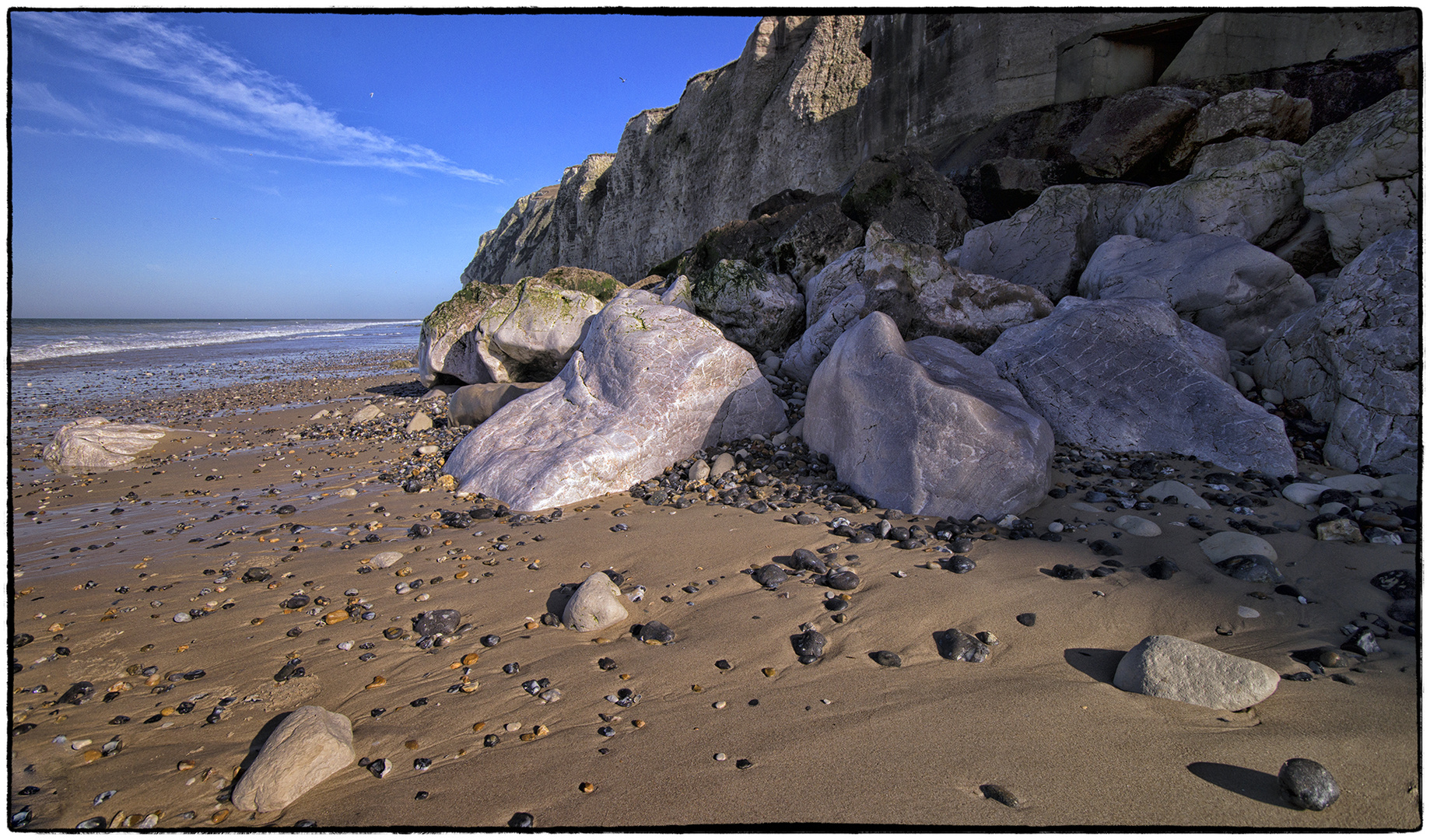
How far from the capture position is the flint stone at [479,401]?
21.5 ft

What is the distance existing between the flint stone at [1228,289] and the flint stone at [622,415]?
3.18 m

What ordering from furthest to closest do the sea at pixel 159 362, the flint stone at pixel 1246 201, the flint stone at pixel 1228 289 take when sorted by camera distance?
the sea at pixel 159 362 < the flint stone at pixel 1246 201 < the flint stone at pixel 1228 289

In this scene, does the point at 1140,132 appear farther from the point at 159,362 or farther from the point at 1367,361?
the point at 159,362

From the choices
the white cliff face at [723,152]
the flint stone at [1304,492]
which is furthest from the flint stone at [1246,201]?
the white cliff face at [723,152]

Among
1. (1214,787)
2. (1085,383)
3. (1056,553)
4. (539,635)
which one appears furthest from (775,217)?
(1214,787)

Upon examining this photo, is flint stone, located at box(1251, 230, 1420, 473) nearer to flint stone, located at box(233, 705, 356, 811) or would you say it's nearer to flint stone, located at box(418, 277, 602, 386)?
flint stone, located at box(233, 705, 356, 811)

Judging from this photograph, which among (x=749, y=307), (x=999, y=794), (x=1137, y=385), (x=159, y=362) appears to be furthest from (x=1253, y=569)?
(x=159, y=362)

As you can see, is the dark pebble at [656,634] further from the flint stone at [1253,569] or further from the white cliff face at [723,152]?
the white cliff face at [723,152]

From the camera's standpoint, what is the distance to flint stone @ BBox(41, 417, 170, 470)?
5855mm

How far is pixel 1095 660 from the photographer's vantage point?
2217mm

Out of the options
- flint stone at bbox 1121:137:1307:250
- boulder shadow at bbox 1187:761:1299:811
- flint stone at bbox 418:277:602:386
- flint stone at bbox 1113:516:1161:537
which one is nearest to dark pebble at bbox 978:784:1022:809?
boulder shadow at bbox 1187:761:1299:811

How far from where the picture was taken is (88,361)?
53.7 feet

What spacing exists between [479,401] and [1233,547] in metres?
5.96

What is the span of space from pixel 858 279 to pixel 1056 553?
3419mm
